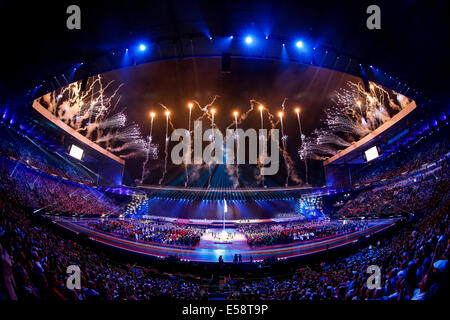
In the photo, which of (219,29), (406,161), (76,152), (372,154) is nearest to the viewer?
(219,29)

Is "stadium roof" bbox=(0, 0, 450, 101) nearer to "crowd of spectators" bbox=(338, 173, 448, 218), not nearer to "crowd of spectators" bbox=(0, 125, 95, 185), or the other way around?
"crowd of spectators" bbox=(0, 125, 95, 185)

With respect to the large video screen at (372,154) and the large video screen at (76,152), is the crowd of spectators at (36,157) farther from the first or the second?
the large video screen at (372,154)

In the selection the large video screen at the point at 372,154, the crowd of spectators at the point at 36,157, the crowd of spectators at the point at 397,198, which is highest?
the large video screen at the point at 372,154

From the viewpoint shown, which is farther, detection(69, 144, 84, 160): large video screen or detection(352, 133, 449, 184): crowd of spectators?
detection(69, 144, 84, 160): large video screen

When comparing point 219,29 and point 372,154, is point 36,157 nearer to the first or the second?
point 219,29

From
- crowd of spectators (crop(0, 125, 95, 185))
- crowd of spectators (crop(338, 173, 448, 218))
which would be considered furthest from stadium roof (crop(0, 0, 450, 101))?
crowd of spectators (crop(338, 173, 448, 218))

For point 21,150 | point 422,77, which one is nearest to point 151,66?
point 422,77

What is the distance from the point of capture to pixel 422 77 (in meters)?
8.52

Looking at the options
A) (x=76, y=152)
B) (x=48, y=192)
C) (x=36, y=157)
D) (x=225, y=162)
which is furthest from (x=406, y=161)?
(x=36, y=157)

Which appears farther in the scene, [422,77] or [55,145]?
[55,145]

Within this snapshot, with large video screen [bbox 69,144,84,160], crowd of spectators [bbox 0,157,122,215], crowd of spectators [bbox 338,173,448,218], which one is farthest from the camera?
large video screen [bbox 69,144,84,160]

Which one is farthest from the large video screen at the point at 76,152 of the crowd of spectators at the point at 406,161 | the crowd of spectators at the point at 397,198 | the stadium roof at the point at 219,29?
the crowd of spectators at the point at 406,161
